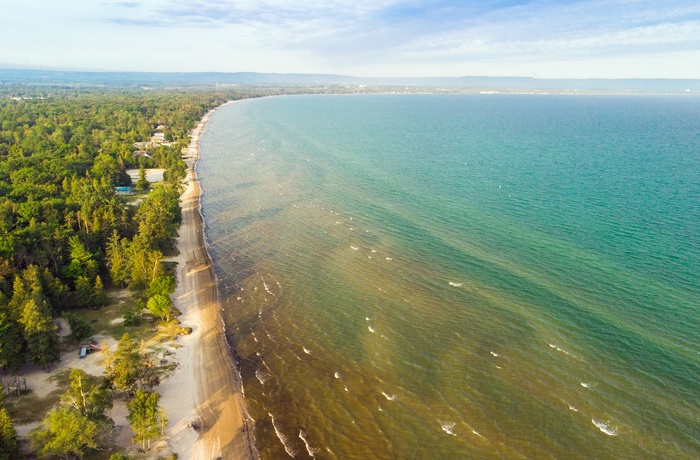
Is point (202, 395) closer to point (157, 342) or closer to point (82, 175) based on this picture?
point (157, 342)

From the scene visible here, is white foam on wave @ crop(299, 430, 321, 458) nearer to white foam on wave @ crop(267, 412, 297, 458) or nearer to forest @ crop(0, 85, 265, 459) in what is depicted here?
white foam on wave @ crop(267, 412, 297, 458)

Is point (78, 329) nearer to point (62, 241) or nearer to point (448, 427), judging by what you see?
point (62, 241)

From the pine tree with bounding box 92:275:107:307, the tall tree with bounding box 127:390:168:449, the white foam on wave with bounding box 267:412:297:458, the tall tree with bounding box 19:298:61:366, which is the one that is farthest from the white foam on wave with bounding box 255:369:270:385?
the pine tree with bounding box 92:275:107:307

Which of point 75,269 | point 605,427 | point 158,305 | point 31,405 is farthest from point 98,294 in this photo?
point 605,427

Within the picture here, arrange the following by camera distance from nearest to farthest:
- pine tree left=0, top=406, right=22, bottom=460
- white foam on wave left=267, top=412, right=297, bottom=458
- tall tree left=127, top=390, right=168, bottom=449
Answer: pine tree left=0, top=406, right=22, bottom=460 → tall tree left=127, top=390, right=168, bottom=449 → white foam on wave left=267, top=412, right=297, bottom=458

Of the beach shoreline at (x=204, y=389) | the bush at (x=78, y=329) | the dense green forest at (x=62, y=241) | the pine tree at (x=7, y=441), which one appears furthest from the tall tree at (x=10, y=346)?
the beach shoreline at (x=204, y=389)
